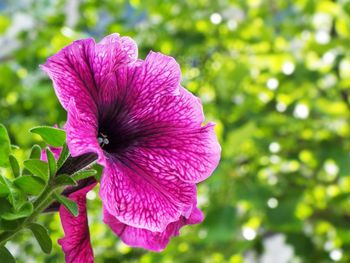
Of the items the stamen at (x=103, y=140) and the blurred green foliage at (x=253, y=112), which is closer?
the stamen at (x=103, y=140)

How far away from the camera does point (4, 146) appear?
34 centimetres

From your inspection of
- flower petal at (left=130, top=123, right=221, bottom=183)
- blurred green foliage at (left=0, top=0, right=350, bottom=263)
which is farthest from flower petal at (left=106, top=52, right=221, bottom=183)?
blurred green foliage at (left=0, top=0, right=350, bottom=263)

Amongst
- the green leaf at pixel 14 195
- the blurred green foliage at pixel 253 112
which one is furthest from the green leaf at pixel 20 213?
→ the blurred green foliage at pixel 253 112

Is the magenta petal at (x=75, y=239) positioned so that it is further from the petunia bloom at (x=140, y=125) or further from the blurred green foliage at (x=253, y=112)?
the blurred green foliage at (x=253, y=112)

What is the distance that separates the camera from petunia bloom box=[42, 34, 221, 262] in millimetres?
310

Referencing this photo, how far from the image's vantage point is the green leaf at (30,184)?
0.31 meters

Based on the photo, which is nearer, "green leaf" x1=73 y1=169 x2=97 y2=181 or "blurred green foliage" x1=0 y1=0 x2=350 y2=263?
"green leaf" x1=73 y1=169 x2=97 y2=181

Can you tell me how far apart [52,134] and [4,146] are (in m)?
0.04

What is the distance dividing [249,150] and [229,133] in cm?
29

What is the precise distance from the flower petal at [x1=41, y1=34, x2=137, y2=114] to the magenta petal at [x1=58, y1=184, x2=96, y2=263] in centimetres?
6

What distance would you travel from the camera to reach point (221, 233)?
3.79 ft

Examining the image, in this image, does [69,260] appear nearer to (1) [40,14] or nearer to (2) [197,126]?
(2) [197,126]

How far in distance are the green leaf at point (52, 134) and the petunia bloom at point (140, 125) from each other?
20 millimetres

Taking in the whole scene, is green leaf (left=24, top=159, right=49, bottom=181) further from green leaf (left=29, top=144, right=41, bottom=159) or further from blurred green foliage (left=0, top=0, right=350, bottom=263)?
blurred green foliage (left=0, top=0, right=350, bottom=263)
